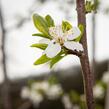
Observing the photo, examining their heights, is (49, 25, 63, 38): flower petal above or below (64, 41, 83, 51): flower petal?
above

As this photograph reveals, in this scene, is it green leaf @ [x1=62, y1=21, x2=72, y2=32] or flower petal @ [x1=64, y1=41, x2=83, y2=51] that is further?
green leaf @ [x1=62, y1=21, x2=72, y2=32]

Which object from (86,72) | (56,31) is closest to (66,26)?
(56,31)

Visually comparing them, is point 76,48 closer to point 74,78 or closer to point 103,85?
point 103,85

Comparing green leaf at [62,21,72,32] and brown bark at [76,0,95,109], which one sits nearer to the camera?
brown bark at [76,0,95,109]

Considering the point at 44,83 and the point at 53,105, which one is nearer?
the point at 44,83

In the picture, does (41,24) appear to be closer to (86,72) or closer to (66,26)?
(66,26)

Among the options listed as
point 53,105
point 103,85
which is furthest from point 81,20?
point 53,105
